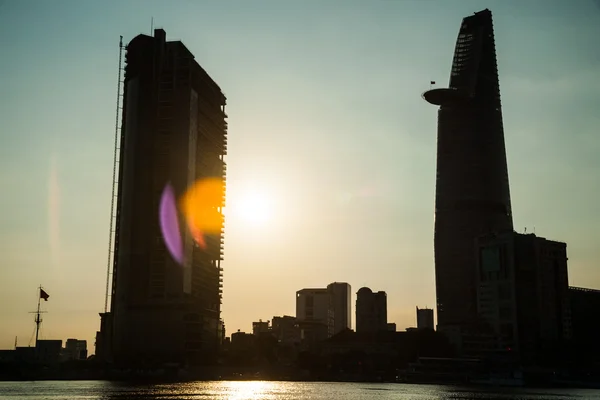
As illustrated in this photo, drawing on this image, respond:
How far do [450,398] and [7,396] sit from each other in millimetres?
101284

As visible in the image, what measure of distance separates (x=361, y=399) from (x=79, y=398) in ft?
201

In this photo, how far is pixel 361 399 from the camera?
182125 millimetres

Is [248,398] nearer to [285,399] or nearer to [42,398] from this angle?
[285,399]

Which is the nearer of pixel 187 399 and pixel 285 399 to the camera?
pixel 187 399

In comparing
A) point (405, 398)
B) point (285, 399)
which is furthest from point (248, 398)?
point (405, 398)

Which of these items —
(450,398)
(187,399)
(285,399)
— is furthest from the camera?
(450,398)

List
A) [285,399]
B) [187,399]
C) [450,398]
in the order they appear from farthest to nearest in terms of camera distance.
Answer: [450,398], [285,399], [187,399]

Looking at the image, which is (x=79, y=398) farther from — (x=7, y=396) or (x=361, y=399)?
(x=361, y=399)

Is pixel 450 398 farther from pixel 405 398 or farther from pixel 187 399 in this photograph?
pixel 187 399

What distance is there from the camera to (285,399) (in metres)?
174

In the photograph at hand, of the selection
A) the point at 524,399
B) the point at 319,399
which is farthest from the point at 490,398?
the point at 319,399

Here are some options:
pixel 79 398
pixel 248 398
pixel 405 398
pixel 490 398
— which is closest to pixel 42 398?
pixel 79 398

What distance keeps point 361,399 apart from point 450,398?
2405 centimetres

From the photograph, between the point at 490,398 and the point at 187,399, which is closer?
the point at 187,399
